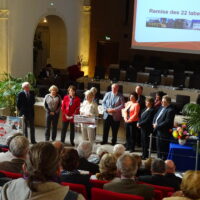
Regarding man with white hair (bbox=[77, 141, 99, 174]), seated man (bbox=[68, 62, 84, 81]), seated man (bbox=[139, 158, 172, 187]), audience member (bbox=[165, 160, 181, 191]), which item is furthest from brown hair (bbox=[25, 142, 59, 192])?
seated man (bbox=[68, 62, 84, 81])

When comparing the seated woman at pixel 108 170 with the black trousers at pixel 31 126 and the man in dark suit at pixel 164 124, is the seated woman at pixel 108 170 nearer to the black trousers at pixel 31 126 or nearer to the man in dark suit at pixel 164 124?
the man in dark suit at pixel 164 124

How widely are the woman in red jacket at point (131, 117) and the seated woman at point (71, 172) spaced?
4.51 m

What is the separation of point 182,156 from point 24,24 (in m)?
8.08

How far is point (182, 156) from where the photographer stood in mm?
7773

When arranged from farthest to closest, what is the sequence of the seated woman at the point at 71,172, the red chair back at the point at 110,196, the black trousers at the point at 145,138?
the black trousers at the point at 145,138
the seated woman at the point at 71,172
the red chair back at the point at 110,196

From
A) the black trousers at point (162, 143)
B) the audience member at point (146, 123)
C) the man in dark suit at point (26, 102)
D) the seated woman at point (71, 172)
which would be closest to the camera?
the seated woman at point (71, 172)

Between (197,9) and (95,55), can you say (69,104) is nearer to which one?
(197,9)

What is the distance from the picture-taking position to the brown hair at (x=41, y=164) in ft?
7.04

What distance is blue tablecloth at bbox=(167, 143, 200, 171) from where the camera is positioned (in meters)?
7.70

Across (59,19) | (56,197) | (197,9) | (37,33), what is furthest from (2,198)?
(37,33)

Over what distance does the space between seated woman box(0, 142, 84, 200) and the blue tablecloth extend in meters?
5.80

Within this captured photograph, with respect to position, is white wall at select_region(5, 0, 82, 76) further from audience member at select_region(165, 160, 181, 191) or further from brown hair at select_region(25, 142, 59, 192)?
brown hair at select_region(25, 142, 59, 192)

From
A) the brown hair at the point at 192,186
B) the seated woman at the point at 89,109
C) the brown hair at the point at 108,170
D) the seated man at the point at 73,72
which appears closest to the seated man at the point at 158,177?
the brown hair at the point at 108,170

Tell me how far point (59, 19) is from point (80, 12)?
1.35 metres
